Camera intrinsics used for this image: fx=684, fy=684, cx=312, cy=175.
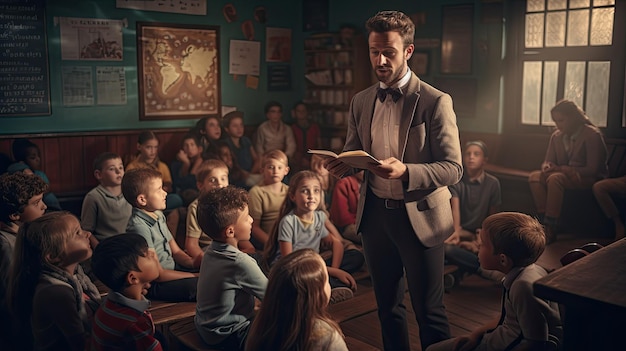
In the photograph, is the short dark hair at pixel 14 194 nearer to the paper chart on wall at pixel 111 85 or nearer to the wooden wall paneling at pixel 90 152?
the wooden wall paneling at pixel 90 152

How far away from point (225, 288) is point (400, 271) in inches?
29.3

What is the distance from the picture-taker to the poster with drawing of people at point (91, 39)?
6.52 meters

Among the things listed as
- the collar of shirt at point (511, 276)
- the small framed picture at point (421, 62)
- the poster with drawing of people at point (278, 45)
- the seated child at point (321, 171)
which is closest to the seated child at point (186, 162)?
the seated child at point (321, 171)

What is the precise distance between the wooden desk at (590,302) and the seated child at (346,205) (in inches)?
122

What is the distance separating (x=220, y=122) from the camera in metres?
7.50

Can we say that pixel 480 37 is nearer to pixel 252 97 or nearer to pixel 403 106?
pixel 252 97

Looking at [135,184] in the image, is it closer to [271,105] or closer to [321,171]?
[321,171]

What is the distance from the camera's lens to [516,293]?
2.29m

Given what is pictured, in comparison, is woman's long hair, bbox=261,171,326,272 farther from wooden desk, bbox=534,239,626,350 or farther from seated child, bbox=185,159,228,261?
wooden desk, bbox=534,239,626,350

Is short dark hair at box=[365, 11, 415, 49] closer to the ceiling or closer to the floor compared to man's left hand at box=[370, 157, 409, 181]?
closer to the ceiling

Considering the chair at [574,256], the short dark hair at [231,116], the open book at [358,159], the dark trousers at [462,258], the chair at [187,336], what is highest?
the open book at [358,159]

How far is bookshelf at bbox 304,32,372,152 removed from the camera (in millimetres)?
7457

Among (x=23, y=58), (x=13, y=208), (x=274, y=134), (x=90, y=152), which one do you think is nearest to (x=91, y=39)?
(x=23, y=58)

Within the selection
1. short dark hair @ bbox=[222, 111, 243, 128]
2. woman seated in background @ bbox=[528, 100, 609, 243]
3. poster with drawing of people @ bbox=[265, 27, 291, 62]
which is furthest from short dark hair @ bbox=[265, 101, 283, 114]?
woman seated in background @ bbox=[528, 100, 609, 243]
